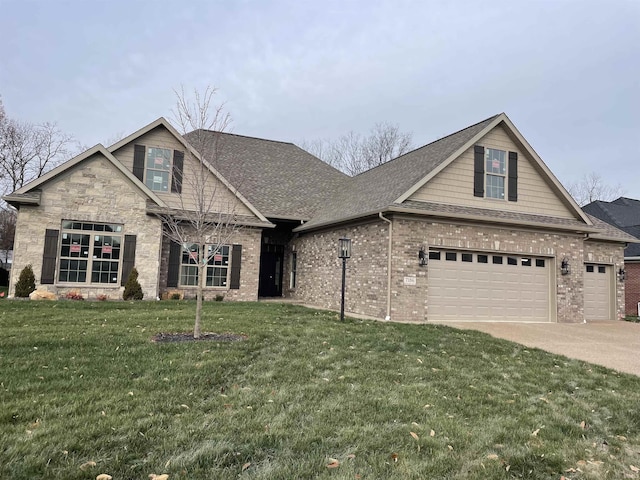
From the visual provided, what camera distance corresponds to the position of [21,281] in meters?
12.3

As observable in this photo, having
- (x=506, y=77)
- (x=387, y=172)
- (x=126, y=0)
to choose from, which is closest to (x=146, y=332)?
(x=126, y=0)

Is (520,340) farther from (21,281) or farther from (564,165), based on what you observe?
(564,165)

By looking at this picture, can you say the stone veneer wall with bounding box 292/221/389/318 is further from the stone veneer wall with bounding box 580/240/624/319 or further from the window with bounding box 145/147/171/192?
the stone veneer wall with bounding box 580/240/624/319

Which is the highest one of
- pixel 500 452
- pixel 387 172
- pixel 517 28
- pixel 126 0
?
pixel 517 28

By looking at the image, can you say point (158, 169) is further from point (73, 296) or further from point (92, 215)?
point (73, 296)

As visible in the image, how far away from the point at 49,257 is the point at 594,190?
48634 mm

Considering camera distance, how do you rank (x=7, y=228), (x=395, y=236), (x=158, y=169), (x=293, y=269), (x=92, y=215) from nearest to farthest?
1. (x=395, y=236)
2. (x=92, y=215)
3. (x=158, y=169)
4. (x=293, y=269)
5. (x=7, y=228)

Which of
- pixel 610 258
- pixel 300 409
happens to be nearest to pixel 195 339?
pixel 300 409

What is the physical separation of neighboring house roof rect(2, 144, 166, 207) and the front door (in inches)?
230

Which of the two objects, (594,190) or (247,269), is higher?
(594,190)

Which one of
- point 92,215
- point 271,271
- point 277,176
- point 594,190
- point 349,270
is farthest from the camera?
point 594,190

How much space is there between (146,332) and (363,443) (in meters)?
5.52

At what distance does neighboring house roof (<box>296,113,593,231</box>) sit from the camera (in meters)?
12.6

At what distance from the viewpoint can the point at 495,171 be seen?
13781mm
